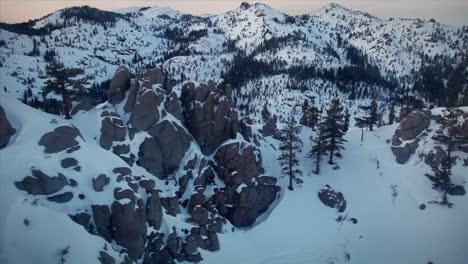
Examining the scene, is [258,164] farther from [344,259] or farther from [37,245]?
[37,245]

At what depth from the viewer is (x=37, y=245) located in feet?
95.0

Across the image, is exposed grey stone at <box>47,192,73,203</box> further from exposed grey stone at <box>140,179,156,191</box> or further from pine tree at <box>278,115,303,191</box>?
pine tree at <box>278,115,303,191</box>

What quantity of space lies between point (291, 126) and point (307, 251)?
17.4m

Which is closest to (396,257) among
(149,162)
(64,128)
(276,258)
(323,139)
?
(276,258)

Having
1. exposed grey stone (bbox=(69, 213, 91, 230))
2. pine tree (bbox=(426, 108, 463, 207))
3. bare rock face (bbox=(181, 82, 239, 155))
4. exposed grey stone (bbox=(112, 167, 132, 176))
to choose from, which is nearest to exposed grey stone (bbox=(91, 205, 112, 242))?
exposed grey stone (bbox=(69, 213, 91, 230))

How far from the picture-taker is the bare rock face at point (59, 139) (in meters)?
37.4

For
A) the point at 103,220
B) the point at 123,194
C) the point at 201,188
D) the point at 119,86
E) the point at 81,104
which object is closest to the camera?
the point at 103,220

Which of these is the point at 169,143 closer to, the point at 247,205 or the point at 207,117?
the point at 207,117

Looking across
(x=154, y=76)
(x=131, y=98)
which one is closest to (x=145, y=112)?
(x=131, y=98)

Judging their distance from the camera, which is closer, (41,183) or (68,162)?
(41,183)

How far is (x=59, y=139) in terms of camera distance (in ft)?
125

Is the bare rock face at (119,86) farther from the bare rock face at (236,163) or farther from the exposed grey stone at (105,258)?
the exposed grey stone at (105,258)

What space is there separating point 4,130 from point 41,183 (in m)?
6.99

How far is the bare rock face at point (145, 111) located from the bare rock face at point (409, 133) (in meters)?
38.0
